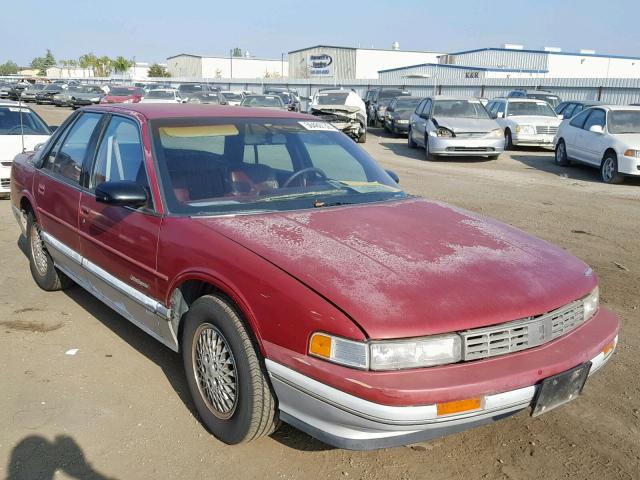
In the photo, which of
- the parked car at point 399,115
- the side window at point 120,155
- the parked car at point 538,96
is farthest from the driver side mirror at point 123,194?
the parked car at point 538,96

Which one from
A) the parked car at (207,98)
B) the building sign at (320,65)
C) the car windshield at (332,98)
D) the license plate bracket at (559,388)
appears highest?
the building sign at (320,65)

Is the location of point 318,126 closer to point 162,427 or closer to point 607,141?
point 162,427

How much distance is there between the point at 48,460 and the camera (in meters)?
3.04

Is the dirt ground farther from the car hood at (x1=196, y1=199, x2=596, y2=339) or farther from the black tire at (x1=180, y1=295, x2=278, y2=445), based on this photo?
the car hood at (x1=196, y1=199, x2=596, y2=339)

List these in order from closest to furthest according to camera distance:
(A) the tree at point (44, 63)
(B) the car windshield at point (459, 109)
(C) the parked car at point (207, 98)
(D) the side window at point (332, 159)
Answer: (D) the side window at point (332, 159) < (B) the car windshield at point (459, 109) < (C) the parked car at point (207, 98) < (A) the tree at point (44, 63)

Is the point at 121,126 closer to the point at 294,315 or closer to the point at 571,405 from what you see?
the point at 294,315

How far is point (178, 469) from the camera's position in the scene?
298 centimetres

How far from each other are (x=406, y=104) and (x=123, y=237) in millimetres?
21323

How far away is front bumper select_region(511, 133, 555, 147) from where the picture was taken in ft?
59.8

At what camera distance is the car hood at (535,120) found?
18.3m

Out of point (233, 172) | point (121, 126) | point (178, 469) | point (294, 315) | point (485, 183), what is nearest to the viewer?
point (294, 315)

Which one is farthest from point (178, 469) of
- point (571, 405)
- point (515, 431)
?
point (571, 405)

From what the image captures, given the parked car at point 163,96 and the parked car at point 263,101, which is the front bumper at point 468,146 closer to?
the parked car at point 263,101

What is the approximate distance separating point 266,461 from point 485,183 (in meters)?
10.2
